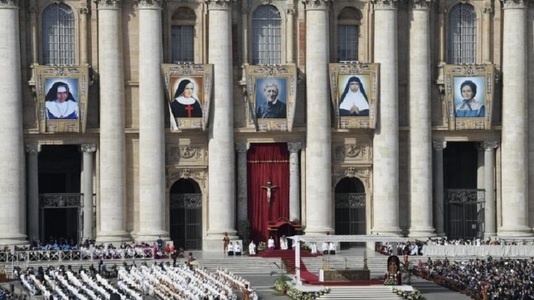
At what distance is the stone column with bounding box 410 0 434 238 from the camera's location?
128875mm

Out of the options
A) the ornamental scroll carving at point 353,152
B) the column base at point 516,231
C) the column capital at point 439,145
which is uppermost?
the column capital at point 439,145

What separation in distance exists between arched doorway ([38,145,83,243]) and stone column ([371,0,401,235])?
20.7m

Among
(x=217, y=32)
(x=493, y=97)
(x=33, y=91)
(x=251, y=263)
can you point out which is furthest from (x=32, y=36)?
(x=493, y=97)

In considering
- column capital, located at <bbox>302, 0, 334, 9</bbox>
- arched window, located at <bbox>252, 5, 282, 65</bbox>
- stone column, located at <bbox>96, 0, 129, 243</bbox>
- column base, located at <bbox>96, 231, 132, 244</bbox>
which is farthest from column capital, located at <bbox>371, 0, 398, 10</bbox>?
column base, located at <bbox>96, 231, 132, 244</bbox>

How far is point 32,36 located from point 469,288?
37.8 m

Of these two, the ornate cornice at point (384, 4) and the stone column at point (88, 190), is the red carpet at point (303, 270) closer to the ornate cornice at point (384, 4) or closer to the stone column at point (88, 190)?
the stone column at point (88, 190)

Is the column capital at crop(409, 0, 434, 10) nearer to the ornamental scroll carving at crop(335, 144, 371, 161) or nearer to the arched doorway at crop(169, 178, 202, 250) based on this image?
the ornamental scroll carving at crop(335, 144, 371, 161)

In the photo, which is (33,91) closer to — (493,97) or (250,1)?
(250,1)

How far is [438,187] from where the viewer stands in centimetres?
13062

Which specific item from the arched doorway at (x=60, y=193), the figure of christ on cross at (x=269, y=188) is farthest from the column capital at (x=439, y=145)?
the arched doorway at (x=60, y=193)

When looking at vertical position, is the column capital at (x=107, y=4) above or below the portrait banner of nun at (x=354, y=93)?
above

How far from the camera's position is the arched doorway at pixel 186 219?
5049 inches

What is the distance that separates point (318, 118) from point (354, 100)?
2.86 m

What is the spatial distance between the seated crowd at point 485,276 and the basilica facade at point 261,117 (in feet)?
39.7
